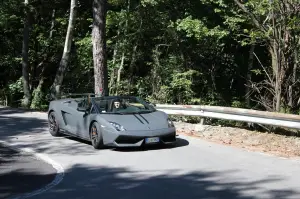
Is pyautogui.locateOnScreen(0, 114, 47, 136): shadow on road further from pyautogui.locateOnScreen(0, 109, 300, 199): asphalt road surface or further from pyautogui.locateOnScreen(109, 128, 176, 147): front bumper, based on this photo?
pyautogui.locateOnScreen(109, 128, 176, 147): front bumper

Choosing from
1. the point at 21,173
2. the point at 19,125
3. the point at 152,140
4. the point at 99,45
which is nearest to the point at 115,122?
the point at 152,140

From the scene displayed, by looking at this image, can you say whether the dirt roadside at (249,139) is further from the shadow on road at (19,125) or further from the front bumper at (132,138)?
the shadow on road at (19,125)

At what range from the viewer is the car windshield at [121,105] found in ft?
36.4

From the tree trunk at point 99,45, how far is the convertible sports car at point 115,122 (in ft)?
15.3

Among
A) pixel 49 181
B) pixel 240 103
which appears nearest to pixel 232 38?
pixel 240 103

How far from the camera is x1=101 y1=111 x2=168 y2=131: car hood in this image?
1030cm

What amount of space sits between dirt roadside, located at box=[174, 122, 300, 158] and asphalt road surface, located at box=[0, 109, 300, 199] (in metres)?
0.57

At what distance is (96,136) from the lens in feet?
34.9

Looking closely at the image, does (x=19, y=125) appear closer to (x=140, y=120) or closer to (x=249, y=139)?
(x=140, y=120)

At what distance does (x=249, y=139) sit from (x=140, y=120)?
288 cm

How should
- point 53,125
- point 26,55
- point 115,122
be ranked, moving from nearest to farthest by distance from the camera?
point 115,122
point 53,125
point 26,55

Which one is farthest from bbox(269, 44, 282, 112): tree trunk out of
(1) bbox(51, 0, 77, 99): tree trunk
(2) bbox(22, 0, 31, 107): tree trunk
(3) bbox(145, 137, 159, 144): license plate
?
(2) bbox(22, 0, 31, 107): tree trunk

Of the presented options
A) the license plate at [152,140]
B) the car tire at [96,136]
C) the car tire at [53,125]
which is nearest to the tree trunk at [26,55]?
the car tire at [53,125]

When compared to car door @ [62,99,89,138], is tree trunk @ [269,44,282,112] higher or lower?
higher
